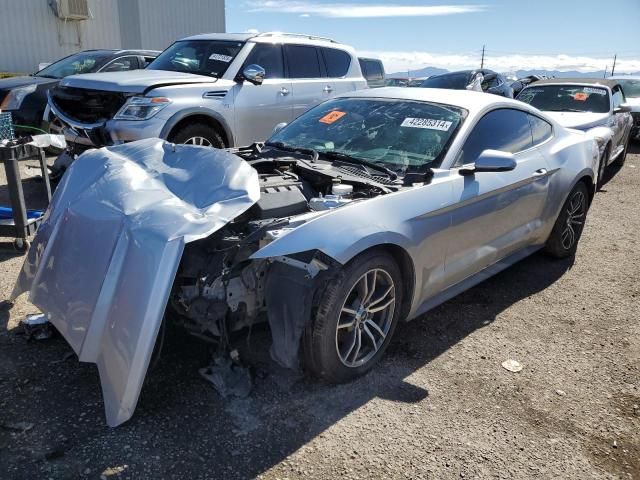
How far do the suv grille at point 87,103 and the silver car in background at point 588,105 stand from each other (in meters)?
6.51

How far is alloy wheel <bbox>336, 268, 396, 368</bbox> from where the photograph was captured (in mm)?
3074

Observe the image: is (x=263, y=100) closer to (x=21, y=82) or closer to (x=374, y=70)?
(x=21, y=82)

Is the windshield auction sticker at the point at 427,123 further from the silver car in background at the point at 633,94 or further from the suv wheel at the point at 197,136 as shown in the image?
the silver car in background at the point at 633,94

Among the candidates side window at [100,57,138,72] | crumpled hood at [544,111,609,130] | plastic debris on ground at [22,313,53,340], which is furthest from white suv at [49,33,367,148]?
crumpled hood at [544,111,609,130]

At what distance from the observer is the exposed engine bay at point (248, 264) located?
2764 mm

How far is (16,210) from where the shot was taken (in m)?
4.70

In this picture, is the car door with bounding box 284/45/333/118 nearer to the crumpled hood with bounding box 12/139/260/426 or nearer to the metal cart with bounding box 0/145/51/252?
the metal cart with bounding box 0/145/51/252

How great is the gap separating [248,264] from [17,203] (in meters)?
2.92

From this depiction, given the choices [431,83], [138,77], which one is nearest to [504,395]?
[138,77]

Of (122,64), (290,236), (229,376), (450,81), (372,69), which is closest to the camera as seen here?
(290,236)

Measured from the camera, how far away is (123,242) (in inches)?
107

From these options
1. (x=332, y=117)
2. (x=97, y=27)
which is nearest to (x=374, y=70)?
(x=332, y=117)

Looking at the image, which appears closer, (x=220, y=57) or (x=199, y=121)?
(x=199, y=121)

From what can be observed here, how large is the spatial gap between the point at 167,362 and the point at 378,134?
2.13 metres
